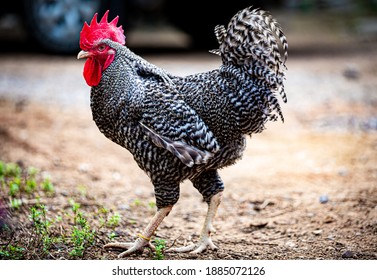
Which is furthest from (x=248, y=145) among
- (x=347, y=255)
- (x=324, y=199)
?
(x=347, y=255)

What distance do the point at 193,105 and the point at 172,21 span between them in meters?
7.50

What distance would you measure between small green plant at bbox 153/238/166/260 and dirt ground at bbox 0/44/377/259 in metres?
0.07

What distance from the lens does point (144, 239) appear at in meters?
4.11

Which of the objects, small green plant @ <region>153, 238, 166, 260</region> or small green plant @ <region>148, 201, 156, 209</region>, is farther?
small green plant @ <region>148, 201, 156, 209</region>

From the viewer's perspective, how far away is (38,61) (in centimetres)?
1008

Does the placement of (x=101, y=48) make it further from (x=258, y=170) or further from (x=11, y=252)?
(x=258, y=170)

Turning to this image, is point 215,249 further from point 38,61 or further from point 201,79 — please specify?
point 38,61

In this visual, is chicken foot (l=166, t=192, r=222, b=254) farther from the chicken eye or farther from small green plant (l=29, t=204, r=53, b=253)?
the chicken eye

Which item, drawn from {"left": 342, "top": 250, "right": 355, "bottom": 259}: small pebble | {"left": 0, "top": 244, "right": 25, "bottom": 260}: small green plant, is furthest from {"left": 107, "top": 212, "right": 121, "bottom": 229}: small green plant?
{"left": 342, "top": 250, "right": 355, "bottom": 259}: small pebble

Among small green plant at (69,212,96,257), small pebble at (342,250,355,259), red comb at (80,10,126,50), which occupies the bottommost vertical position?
small pebble at (342,250,355,259)

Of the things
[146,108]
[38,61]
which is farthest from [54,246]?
[38,61]

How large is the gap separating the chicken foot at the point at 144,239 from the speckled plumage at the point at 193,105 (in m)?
0.09

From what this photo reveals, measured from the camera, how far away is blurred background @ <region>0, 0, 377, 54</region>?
9.35 meters
